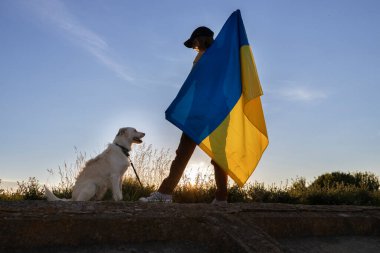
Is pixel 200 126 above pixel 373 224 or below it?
above

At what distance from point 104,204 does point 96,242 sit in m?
0.48

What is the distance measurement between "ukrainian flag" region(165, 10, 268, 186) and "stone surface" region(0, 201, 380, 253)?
173 centimetres

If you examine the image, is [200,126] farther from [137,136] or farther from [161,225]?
[161,225]

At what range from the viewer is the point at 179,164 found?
5461mm

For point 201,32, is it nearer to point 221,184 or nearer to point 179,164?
point 179,164

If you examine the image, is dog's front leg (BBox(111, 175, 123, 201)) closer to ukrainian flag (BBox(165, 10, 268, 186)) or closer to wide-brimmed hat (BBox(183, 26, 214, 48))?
ukrainian flag (BBox(165, 10, 268, 186))

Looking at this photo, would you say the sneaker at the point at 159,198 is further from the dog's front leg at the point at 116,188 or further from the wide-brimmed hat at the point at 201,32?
the wide-brimmed hat at the point at 201,32

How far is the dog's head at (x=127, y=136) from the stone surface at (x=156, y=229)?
11.3ft

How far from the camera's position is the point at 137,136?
6.91 m

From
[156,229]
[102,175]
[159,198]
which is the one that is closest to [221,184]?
[159,198]

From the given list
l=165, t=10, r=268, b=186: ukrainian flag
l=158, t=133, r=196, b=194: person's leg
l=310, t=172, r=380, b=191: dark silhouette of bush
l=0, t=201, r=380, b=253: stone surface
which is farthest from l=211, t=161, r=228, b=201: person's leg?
l=310, t=172, r=380, b=191: dark silhouette of bush

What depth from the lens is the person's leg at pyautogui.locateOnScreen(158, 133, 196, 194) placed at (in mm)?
5438

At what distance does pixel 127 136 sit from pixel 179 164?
1.64m

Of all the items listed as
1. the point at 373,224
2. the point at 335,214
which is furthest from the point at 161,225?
the point at 373,224
